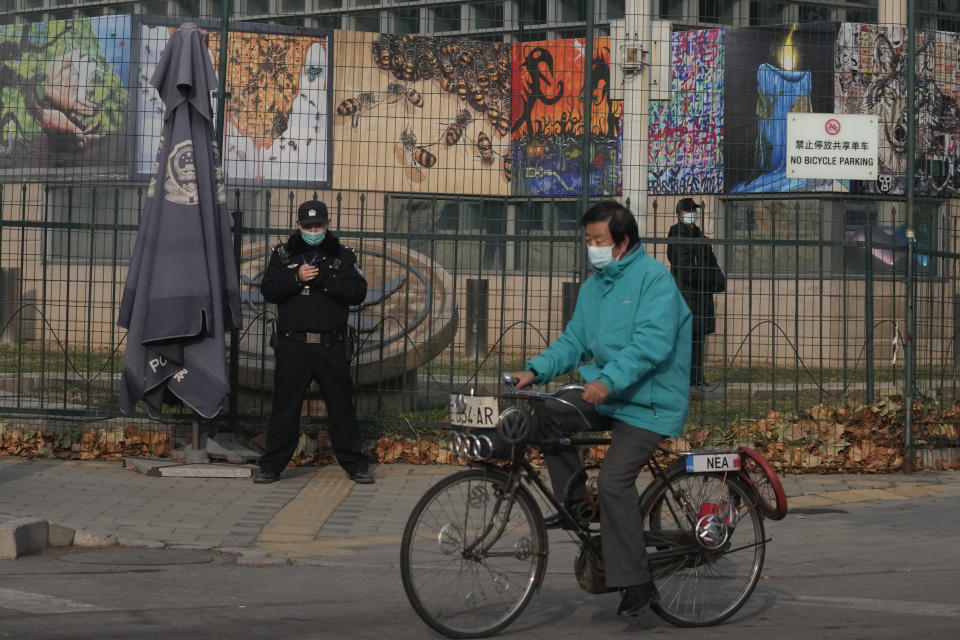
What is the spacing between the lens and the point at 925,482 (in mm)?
10742

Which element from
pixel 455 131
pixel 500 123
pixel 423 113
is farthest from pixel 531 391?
pixel 423 113

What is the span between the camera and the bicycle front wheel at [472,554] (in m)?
5.38

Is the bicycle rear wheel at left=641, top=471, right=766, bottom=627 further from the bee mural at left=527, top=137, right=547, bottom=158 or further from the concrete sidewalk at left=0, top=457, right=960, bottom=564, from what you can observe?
the bee mural at left=527, top=137, right=547, bottom=158

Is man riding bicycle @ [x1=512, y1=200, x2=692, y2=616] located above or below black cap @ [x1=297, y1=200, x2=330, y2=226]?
below

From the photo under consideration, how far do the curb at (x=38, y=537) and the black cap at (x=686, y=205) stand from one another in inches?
227

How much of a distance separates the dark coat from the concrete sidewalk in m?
1.53

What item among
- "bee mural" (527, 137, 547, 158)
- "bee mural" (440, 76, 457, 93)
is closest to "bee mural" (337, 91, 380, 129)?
"bee mural" (527, 137, 547, 158)

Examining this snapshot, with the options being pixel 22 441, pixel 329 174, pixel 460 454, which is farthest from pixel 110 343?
pixel 460 454

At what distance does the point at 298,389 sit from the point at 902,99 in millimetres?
5581

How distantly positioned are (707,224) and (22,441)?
19.7 ft

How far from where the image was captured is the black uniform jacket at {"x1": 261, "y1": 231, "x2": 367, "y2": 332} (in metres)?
9.78

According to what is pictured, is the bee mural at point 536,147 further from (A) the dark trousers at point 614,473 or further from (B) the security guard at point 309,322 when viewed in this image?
(A) the dark trousers at point 614,473

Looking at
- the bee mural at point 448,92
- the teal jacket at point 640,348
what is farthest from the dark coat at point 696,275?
the teal jacket at point 640,348

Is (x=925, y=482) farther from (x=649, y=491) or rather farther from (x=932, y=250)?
(x=649, y=491)
